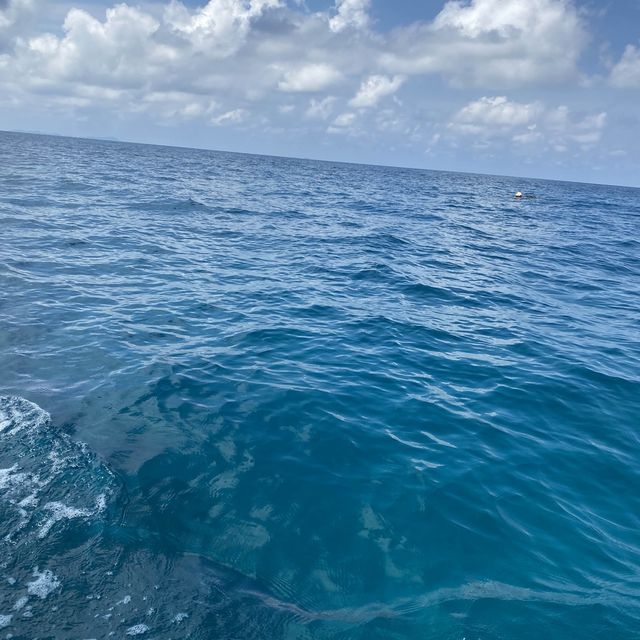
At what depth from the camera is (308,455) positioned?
9164mm

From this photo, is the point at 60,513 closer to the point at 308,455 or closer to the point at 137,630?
the point at 137,630

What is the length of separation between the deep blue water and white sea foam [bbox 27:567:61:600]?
0.08 ft

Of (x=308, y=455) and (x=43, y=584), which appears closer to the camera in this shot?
Answer: (x=43, y=584)

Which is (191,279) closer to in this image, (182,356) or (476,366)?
(182,356)

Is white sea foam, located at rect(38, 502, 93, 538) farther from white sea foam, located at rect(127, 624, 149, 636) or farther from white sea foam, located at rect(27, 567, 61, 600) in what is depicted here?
white sea foam, located at rect(127, 624, 149, 636)

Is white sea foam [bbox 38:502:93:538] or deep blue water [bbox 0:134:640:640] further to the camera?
white sea foam [bbox 38:502:93:538]

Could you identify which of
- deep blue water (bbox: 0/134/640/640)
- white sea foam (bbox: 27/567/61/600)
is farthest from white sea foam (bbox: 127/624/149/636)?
white sea foam (bbox: 27/567/61/600)

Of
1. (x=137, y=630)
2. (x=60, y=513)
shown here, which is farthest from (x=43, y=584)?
(x=137, y=630)

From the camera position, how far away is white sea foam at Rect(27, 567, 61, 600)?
5893 millimetres

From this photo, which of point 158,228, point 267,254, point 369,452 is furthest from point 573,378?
point 158,228

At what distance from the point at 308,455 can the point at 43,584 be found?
4.74 m

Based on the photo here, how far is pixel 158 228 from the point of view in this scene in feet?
91.1

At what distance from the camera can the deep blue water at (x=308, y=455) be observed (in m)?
6.22

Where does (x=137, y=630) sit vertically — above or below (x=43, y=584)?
below
